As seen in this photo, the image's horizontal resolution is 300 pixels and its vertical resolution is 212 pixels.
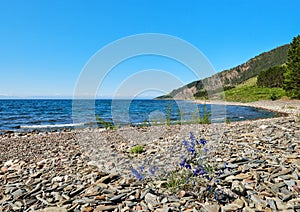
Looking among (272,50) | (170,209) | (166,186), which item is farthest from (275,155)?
(272,50)

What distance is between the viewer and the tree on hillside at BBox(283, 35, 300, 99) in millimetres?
35406

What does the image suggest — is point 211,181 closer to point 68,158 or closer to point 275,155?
point 275,155

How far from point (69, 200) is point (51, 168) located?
2.20 meters

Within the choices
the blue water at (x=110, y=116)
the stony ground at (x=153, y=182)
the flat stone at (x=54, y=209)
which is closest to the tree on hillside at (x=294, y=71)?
the blue water at (x=110, y=116)

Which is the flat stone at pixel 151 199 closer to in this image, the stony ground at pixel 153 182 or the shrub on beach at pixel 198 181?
the stony ground at pixel 153 182

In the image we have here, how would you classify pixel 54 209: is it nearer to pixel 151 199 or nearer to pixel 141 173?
pixel 151 199

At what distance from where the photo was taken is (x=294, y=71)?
35.7 meters

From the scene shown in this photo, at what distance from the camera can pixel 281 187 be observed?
3508 mm

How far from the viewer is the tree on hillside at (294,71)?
1394 inches

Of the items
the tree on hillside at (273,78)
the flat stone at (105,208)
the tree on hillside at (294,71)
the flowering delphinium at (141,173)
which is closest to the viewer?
the flat stone at (105,208)

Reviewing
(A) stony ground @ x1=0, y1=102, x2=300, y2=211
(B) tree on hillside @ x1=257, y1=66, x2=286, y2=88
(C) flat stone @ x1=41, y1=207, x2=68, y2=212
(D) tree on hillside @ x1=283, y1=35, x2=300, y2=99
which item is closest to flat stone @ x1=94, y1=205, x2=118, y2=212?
(A) stony ground @ x1=0, y1=102, x2=300, y2=211

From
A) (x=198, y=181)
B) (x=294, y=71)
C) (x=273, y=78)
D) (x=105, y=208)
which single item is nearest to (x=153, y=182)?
(x=198, y=181)

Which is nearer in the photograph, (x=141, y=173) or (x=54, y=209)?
(x=54, y=209)

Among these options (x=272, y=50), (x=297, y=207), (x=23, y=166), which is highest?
(x=272, y=50)
